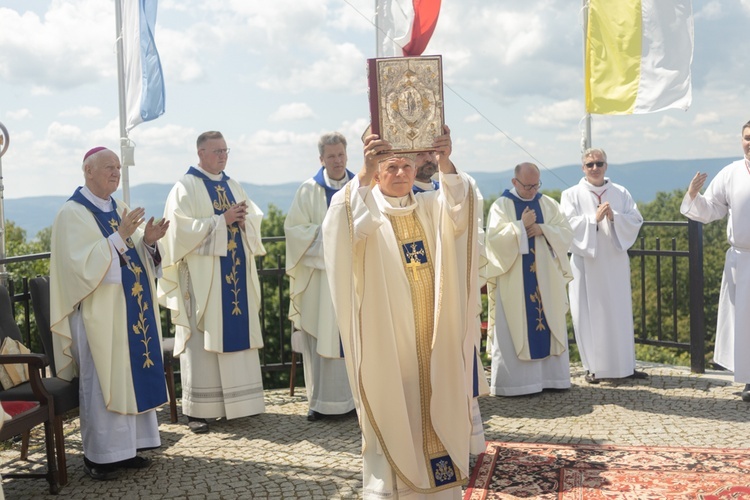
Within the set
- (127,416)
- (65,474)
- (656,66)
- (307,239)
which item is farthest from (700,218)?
(65,474)

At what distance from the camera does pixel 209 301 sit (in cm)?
717

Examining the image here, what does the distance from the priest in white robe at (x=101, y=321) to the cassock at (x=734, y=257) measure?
5.10 meters

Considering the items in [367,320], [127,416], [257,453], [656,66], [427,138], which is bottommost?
[257,453]

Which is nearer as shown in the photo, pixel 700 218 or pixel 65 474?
pixel 65 474

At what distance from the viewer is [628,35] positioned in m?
8.84

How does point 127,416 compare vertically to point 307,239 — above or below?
below

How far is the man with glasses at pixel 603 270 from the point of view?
8438mm

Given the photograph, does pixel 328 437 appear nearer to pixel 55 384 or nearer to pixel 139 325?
pixel 139 325

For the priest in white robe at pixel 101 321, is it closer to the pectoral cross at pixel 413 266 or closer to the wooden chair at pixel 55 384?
the wooden chair at pixel 55 384

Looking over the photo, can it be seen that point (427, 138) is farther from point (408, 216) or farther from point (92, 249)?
point (92, 249)

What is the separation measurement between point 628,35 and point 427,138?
5.29 metres

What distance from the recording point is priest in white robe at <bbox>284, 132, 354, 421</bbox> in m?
7.38

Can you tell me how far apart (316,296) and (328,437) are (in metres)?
1.30

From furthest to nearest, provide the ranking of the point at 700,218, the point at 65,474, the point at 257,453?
the point at 700,218 < the point at 257,453 < the point at 65,474
